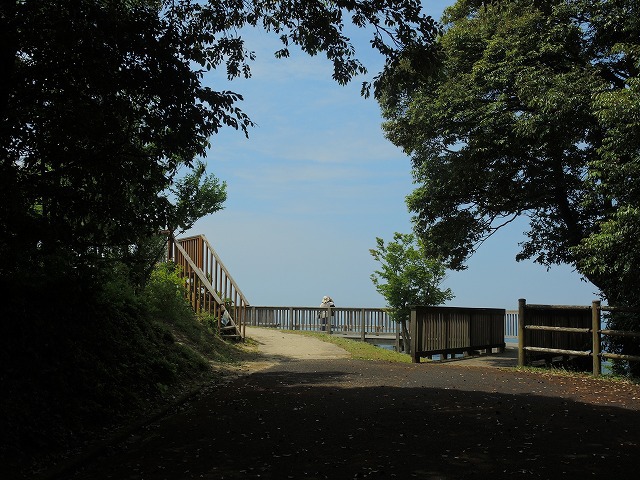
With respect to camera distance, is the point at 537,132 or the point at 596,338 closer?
the point at 596,338

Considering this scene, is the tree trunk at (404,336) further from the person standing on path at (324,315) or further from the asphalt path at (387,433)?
the asphalt path at (387,433)

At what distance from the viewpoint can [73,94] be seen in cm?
712

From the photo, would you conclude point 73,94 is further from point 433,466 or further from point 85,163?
point 433,466

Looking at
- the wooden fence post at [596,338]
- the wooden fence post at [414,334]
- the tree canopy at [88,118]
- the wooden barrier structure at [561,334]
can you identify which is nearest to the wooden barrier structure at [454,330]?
the wooden fence post at [414,334]

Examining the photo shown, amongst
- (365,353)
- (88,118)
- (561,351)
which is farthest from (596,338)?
(88,118)

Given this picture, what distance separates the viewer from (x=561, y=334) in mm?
17203

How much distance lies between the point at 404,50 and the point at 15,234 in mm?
6431

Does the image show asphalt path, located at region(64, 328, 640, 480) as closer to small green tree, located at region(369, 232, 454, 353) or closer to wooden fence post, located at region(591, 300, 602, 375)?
wooden fence post, located at region(591, 300, 602, 375)

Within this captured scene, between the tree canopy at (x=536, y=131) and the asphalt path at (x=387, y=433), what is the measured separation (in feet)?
17.0

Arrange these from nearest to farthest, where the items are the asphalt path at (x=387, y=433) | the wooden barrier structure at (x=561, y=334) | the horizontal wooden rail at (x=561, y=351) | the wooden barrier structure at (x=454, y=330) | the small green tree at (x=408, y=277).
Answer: the asphalt path at (x=387, y=433), the wooden barrier structure at (x=561, y=334), the horizontal wooden rail at (x=561, y=351), the wooden barrier structure at (x=454, y=330), the small green tree at (x=408, y=277)

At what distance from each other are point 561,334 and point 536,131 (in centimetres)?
614

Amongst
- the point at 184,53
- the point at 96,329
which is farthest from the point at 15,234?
the point at 184,53

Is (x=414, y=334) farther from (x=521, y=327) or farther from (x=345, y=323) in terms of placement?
(x=345, y=323)

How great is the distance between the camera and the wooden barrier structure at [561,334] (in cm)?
1287
